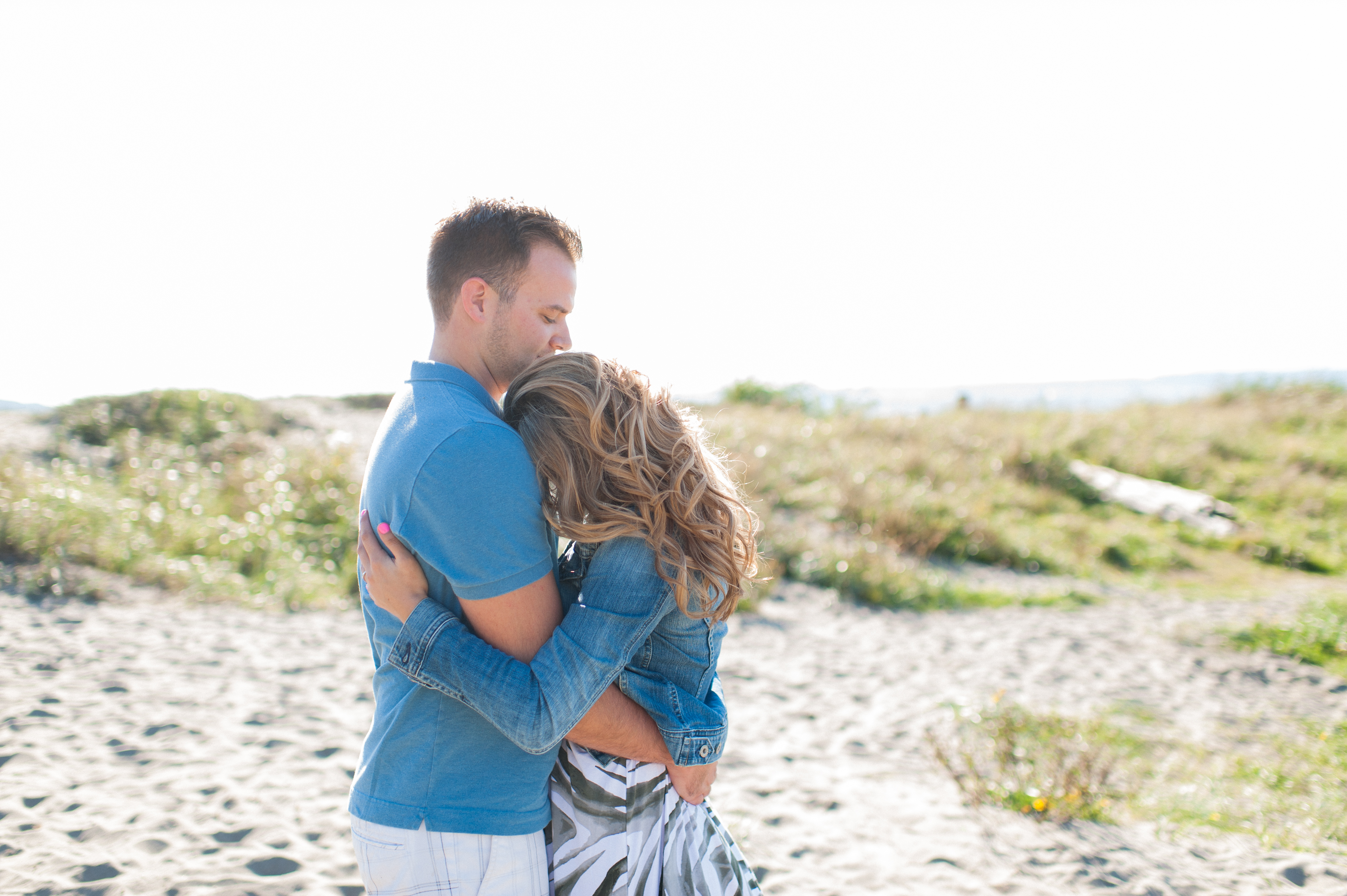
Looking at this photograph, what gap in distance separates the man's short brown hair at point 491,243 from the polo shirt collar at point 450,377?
0.17 m

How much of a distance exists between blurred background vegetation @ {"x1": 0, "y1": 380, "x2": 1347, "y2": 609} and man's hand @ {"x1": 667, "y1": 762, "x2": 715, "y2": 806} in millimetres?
3953

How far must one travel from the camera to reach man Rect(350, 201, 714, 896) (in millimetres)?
1412

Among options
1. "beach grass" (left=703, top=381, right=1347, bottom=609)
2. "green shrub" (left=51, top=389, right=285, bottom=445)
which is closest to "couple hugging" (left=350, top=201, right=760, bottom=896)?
"beach grass" (left=703, top=381, right=1347, bottom=609)

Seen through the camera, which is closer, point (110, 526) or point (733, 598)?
point (733, 598)

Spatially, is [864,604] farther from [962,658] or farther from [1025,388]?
[1025,388]

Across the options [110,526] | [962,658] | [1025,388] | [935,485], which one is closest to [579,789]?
[962,658]

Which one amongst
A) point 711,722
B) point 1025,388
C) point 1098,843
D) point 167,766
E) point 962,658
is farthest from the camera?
point 1025,388

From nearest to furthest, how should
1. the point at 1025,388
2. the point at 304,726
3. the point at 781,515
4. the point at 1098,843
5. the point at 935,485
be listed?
the point at 1098,843 → the point at 304,726 → the point at 781,515 → the point at 935,485 → the point at 1025,388

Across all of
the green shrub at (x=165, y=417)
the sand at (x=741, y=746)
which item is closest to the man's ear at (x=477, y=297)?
the sand at (x=741, y=746)

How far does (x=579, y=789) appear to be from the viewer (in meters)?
1.64

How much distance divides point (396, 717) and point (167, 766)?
348 cm

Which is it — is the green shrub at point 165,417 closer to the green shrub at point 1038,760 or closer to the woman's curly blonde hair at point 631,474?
the green shrub at point 1038,760

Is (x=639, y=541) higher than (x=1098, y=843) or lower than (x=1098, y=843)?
higher

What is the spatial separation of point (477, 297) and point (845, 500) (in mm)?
10038
